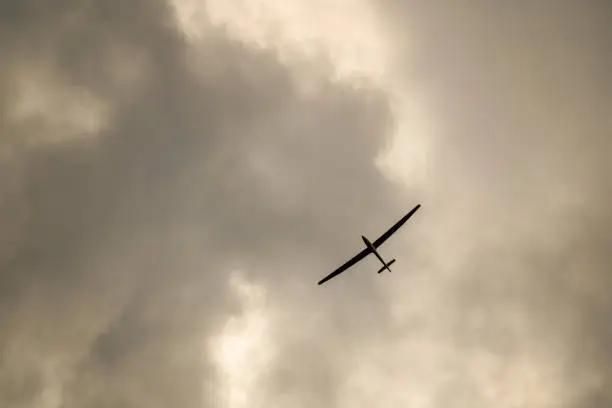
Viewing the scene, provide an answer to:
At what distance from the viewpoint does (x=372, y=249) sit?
338 ft
